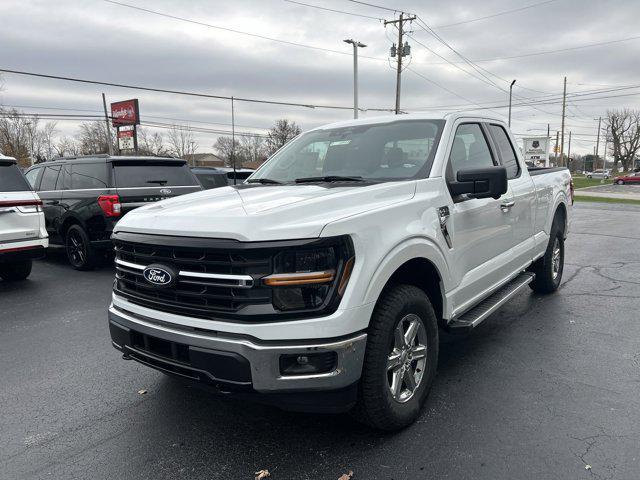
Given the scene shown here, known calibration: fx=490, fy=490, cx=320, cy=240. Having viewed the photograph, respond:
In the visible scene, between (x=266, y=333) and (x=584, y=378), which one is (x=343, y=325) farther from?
(x=584, y=378)

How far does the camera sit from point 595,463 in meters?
2.67

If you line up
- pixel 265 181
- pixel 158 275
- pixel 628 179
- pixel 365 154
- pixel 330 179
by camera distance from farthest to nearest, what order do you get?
pixel 628 179
pixel 265 181
pixel 365 154
pixel 330 179
pixel 158 275

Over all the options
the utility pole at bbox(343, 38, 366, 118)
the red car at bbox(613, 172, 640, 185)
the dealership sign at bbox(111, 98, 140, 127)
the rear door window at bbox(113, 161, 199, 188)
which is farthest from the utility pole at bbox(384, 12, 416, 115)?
Answer: the red car at bbox(613, 172, 640, 185)

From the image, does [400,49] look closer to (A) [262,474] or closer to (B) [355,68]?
(B) [355,68]

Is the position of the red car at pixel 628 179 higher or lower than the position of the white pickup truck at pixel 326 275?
lower

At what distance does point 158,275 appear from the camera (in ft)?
8.98

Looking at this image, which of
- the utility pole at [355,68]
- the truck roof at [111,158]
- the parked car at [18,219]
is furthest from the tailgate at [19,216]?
the utility pole at [355,68]

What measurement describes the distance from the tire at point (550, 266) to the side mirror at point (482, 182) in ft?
9.38

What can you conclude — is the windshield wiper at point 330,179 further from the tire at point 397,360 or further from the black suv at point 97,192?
the black suv at point 97,192

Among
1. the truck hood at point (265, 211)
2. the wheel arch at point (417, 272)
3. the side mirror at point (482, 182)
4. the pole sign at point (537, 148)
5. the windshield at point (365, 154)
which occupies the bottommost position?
the wheel arch at point (417, 272)

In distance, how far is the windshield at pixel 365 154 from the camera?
144 inches

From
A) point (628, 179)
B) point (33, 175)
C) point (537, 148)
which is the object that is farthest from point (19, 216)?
point (628, 179)

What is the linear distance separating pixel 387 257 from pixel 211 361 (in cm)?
109

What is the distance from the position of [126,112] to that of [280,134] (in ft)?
138
